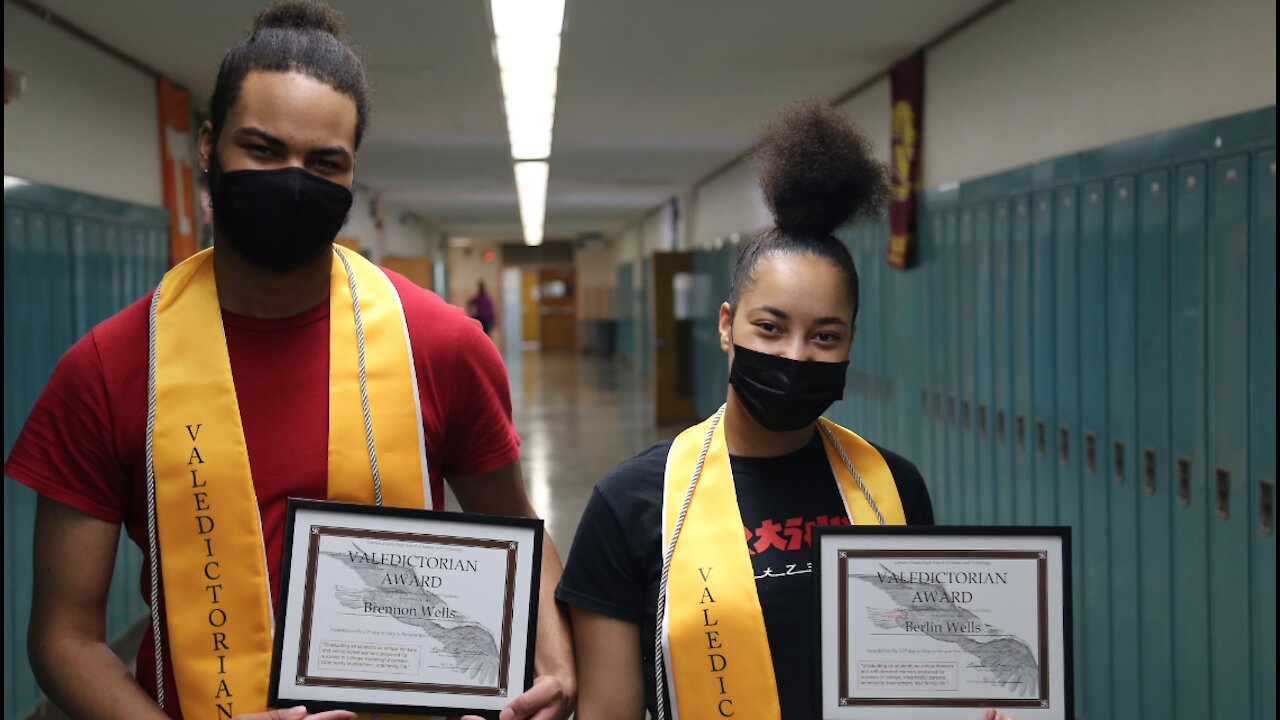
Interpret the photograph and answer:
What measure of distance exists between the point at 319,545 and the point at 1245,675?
2.67 m

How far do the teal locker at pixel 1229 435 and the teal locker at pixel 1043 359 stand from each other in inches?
41.2

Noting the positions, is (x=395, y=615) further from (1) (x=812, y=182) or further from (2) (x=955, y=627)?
(1) (x=812, y=182)

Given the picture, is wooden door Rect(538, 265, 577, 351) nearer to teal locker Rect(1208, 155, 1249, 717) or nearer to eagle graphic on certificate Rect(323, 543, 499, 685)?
teal locker Rect(1208, 155, 1249, 717)

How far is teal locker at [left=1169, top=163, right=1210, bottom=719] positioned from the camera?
3.30 meters

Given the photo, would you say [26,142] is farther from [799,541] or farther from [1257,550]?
[1257,550]

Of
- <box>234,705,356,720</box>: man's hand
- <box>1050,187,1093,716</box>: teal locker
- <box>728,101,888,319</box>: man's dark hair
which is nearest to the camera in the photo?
<box>234,705,356,720</box>: man's hand

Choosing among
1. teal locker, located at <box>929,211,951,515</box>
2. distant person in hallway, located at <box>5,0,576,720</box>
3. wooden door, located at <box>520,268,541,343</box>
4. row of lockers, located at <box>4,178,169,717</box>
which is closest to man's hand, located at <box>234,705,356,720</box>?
distant person in hallway, located at <box>5,0,576,720</box>

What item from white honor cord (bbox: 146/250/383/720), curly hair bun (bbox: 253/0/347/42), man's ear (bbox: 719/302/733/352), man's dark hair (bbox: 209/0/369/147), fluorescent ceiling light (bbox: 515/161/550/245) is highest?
fluorescent ceiling light (bbox: 515/161/550/245)

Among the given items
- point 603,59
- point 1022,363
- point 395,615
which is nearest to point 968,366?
point 1022,363

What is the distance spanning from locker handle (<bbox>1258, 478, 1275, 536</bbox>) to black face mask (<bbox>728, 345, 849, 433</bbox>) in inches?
74.7

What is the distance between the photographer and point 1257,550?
3.04 meters

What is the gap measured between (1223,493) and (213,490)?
9.06ft

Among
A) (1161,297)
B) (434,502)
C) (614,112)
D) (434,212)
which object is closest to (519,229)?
(434,212)

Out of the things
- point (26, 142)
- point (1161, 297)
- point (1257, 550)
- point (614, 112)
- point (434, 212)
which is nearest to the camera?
point (1257, 550)
